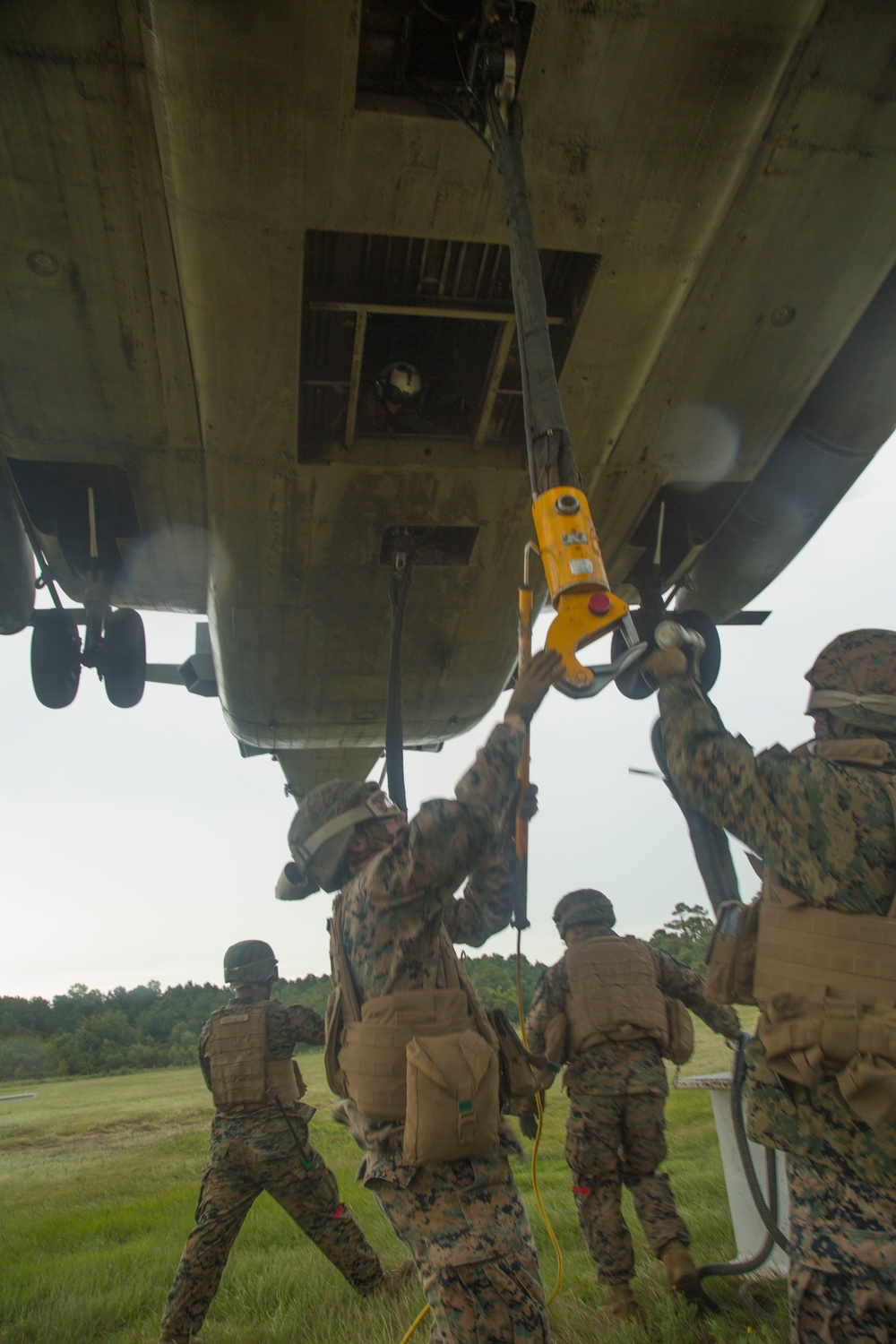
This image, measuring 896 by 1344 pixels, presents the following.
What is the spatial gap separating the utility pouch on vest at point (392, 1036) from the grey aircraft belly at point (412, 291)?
317 centimetres

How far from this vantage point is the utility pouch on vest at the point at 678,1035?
4.96m

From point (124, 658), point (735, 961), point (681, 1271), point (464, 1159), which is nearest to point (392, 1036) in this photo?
point (464, 1159)

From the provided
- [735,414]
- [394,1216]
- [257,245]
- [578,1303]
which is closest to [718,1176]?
[578,1303]

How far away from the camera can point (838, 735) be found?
8.65 ft

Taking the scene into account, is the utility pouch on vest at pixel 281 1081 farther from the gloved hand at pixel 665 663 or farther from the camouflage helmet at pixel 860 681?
the camouflage helmet at pixel 860 681

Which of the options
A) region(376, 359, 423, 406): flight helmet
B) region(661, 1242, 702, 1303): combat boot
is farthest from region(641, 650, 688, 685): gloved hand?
region(661, 1242, 702, 1303): combat boot

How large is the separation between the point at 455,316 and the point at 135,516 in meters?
2.80

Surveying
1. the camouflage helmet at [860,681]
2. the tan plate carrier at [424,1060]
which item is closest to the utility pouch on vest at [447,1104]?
the tan plate carrier at [424,1060]

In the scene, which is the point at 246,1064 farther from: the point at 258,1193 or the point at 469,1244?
the point at 469,1244

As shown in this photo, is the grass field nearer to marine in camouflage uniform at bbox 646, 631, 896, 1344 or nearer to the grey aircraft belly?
marine in camouflage uniform at bbox 646, 631, 896, 1344

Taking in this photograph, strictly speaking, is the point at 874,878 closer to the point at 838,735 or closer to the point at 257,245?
the point at 838,735

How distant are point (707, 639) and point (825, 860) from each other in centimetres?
379

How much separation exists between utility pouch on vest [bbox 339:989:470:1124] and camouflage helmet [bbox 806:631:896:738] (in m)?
1.52

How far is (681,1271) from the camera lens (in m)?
4.10
